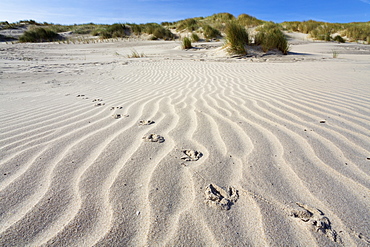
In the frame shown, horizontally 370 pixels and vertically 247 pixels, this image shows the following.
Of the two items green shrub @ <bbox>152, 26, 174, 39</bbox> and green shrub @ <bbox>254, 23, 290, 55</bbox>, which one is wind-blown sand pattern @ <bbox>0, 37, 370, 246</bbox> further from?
green shrub @ <bbox>152, 26, 174, 39</bbox>

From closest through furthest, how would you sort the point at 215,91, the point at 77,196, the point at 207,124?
the point at 77,196 → the point at 207,124 → the point at 215,91

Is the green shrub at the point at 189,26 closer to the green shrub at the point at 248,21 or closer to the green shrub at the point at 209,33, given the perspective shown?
the green shrub at the point at 209,33

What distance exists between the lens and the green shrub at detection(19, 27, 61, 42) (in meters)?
17.8

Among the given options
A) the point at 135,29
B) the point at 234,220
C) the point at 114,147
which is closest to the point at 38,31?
the point at 135,29

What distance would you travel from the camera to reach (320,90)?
3.91m

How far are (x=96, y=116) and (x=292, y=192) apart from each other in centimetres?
233

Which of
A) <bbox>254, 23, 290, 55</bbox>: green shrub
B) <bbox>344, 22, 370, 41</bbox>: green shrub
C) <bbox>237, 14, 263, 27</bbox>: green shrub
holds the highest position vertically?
<bbox>237, 14, 263, 27</bbox>: green shrub

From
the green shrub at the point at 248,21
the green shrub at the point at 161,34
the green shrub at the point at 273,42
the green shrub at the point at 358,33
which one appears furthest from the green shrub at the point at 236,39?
the green shrub at the point at 358,33

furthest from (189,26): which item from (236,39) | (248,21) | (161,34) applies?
(236,39)

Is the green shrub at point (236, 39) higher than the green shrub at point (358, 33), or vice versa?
the green shrub at point (236, 39)

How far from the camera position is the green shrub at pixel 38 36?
1784cm

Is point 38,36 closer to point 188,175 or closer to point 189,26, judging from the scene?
point 189,26

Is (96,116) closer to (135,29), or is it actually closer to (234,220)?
(234,220)

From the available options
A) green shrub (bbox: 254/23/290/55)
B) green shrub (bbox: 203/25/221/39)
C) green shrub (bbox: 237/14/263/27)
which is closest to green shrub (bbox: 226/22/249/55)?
green shrub (bbox: 254/23/290/55)
